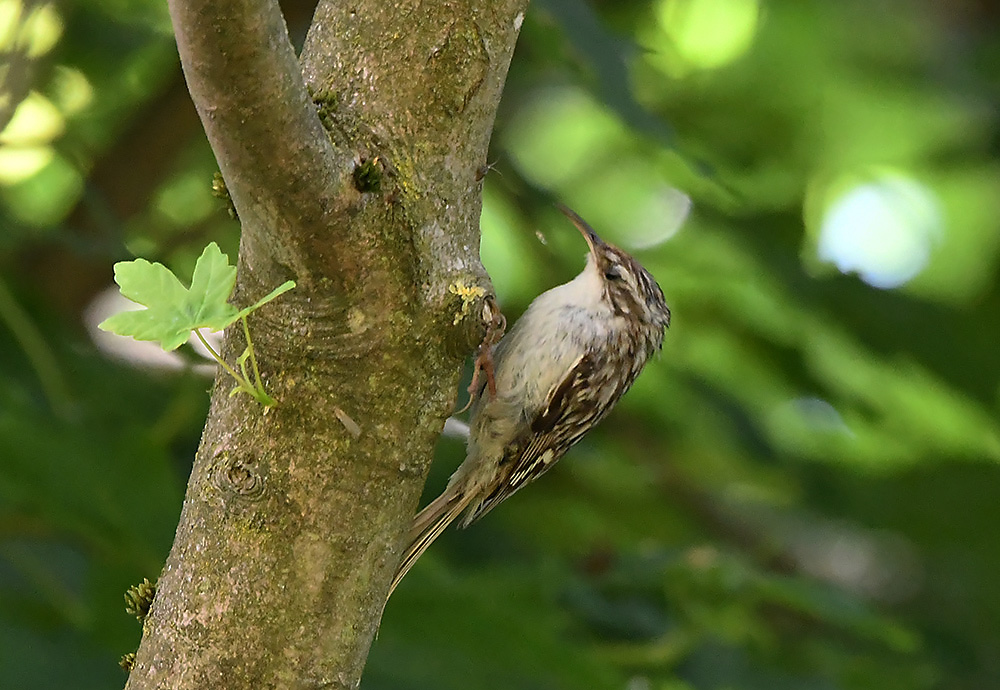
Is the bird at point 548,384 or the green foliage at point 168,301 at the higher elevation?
the bird at point 548,384

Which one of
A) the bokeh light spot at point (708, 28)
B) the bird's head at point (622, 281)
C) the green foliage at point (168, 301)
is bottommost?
the green foliage at point (168, 301)

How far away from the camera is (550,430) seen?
299cm

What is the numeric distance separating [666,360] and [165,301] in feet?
9.39

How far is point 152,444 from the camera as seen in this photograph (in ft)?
7.68

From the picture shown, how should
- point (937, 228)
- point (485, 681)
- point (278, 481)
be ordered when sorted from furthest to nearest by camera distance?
point (937, 228)
point (485, 681)
point (278, 481)

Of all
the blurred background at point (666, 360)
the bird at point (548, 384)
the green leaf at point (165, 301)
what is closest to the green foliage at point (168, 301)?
the green leaf at point (165, 301)

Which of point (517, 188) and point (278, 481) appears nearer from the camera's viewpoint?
point (278, 481)

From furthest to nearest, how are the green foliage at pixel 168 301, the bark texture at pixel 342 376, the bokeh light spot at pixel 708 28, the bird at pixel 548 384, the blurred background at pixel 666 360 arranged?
1. the bokeh light spot at pixel 708 28
2. the bird at pixel 548 384
3. the blurred background at pixel 666 360
4. the bark texture at pixel 342 376
5. the green foliage at pixel 168 301

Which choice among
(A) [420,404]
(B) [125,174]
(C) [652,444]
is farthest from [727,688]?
(B) [125,174]

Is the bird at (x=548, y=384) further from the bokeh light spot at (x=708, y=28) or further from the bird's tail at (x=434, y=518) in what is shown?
the bokeh light spot at (x=708, y=28)

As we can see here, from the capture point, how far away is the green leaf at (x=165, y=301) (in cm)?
114

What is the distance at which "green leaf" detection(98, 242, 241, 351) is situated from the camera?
1137 mm

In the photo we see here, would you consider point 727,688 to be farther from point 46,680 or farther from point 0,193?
point 0,193

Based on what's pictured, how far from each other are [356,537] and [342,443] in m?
0.14
